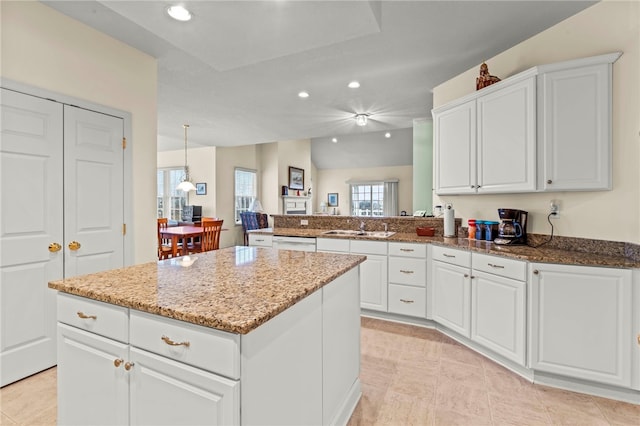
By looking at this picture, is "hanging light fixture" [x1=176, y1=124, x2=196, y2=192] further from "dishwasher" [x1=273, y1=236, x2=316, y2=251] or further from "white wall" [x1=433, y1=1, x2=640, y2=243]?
"white wall" [x1=433, y1=1, x2=640, y2=243]

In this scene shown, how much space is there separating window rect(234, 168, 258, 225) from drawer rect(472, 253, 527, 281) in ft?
21.1

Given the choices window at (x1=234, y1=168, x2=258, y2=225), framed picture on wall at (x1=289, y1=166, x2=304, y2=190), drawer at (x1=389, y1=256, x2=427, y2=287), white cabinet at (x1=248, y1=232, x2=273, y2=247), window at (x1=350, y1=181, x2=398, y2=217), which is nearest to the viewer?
drawer at (x1=389, y1=256, x2=427, y2=287)

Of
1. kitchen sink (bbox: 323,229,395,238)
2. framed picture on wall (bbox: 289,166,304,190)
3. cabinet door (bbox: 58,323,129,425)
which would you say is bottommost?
cabinet door (bbox: 58,323,129,425)

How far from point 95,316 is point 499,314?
2.50 m

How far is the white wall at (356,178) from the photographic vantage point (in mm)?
10414

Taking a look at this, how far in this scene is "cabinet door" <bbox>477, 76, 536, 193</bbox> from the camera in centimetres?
234

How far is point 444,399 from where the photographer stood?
1.94 metres

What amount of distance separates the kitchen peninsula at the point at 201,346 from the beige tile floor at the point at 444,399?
0.46 metres

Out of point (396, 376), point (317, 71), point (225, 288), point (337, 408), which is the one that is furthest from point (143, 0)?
point (396, 376)

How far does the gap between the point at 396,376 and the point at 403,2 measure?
2624 millimetres

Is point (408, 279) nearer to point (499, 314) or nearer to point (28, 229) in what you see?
point (499, 314)

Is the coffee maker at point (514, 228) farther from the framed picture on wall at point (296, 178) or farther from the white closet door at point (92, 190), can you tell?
the framed picture on wall at point (296, 178)

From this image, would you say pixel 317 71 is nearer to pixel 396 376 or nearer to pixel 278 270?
pixel 278 270

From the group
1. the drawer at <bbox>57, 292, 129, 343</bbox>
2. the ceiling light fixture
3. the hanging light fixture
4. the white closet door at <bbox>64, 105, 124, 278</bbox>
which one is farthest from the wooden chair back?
the drawer at <bbox>57, 292, 129, 343</bbox>
